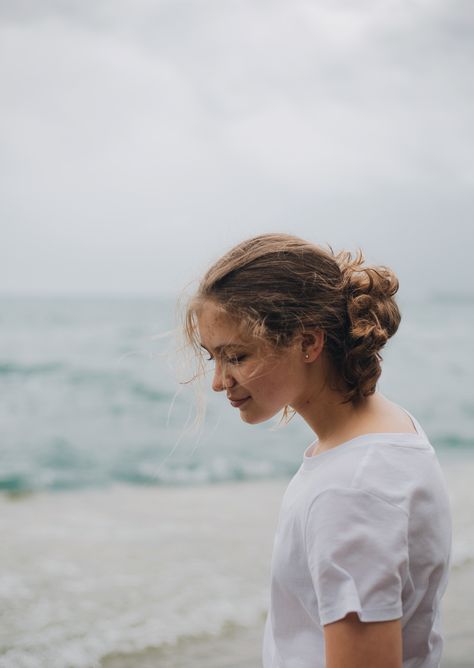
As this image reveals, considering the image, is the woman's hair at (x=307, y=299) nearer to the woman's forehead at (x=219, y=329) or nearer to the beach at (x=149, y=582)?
the woman's forehead at (x=219, y=329)

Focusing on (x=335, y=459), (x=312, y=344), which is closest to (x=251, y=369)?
(x=312, y=344)

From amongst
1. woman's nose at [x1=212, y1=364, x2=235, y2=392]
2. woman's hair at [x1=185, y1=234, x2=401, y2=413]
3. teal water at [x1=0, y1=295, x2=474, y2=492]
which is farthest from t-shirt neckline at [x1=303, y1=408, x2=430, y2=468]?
teal water at [x1=0, y1=295, x2=474, y2=492]

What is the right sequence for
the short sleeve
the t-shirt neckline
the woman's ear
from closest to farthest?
the short sleeve < the t-shirt neckline < the woman's ear

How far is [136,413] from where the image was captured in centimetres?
1362

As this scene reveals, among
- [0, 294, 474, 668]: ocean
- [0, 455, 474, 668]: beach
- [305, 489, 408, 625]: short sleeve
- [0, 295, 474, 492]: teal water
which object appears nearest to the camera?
[305, 489, 408, 625]: short sleeve

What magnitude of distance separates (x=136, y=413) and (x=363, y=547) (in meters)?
12.6

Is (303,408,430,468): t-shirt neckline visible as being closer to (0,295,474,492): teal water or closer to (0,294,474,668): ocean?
(0,294,474,668): ocean

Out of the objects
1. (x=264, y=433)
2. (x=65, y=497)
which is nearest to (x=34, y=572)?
(x=65, y=497)

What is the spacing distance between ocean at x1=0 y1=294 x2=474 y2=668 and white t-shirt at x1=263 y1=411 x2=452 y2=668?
324mm

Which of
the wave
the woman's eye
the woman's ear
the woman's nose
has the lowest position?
the wave

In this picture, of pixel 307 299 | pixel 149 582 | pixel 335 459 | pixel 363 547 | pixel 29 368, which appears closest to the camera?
pixel 363 547

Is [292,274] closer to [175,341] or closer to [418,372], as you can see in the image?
[175,341]

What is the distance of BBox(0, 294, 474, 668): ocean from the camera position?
396 centimetres

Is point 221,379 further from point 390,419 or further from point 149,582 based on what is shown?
point 149,582
